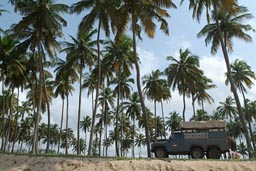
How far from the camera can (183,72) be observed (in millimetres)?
37312

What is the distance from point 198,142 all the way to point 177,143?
1.58m

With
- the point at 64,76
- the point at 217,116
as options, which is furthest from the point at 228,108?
the point at 64,76

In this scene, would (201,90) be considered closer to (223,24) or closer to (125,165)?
(223,24)

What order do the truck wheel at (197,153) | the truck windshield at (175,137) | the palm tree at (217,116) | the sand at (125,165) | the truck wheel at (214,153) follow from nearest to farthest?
the sand at (125,165) → the truck wheel at (214,153) → the truck wheel at (197,153) → the truck windshield at (175,137) → the palm tree at (217,116)

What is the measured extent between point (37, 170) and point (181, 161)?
8.67m

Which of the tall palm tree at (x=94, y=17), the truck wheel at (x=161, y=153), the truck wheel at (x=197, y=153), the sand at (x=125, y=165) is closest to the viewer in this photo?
the sand at (x=125, y=165)

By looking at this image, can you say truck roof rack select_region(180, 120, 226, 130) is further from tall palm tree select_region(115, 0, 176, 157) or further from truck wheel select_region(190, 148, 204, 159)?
tall palm tree select_region(115, 0, 176, 157)

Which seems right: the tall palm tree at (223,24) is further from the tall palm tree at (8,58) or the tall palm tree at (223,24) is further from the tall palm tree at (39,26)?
the tall palm tree at (8,58)

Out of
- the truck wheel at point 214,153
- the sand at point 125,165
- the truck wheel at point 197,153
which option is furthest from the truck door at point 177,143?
the sand at point 125,165

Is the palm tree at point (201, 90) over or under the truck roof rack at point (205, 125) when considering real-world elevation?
over

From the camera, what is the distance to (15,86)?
36.5m

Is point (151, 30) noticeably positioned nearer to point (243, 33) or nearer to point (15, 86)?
point (243, 33)

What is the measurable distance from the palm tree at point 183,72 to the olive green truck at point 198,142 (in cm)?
1568

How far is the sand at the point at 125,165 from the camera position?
16531mm
